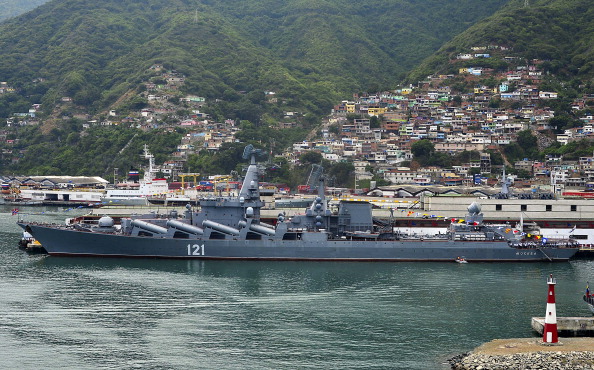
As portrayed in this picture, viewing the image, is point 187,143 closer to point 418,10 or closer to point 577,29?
point 577,29

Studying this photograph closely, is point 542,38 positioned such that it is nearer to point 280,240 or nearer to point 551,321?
point 280,240

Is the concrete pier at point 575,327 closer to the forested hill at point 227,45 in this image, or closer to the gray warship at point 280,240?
the gray warship at point 280,240

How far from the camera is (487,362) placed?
2259 cm

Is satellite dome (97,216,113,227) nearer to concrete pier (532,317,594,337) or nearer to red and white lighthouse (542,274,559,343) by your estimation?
concrete pier (532,317,594,337)

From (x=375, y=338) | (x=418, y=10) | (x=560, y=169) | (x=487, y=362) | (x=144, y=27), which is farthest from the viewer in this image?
(x=418, y=10)

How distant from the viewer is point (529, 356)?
22.5m

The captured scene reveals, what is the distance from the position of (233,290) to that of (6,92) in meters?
96.6

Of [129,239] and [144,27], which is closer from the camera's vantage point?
[129,239]

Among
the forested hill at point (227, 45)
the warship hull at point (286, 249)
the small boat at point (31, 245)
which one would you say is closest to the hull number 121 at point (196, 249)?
the warship hull at point (286, 249)

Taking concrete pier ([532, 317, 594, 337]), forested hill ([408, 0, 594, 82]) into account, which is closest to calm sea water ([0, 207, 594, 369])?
concrete pier ([532, 317, 594, 337])

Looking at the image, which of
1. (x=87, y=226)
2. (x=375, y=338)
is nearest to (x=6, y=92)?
(x=87, y=226)

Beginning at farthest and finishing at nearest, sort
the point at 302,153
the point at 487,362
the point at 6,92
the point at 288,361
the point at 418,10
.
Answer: the point at 418,10, the point at 6,92, the point at 302,153, the point at 288,361, the point at 487,362

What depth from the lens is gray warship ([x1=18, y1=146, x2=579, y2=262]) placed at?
4172 centimetres

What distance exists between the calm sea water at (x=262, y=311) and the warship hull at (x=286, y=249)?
72cm
